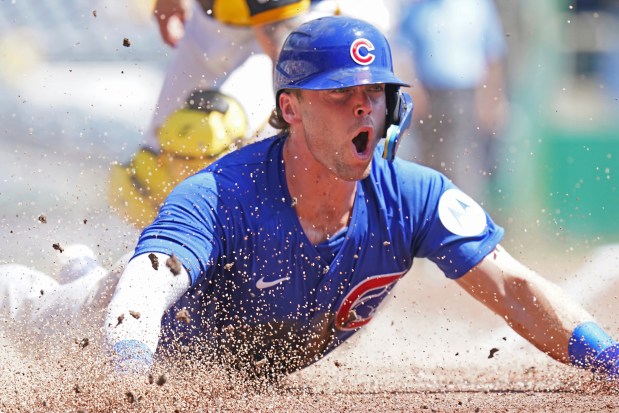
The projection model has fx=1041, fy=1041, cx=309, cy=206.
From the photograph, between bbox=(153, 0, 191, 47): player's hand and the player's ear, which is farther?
bbox=(153, 0, 191, 47): player's hand

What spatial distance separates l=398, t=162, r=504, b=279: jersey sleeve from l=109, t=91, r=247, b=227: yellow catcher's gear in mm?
2253

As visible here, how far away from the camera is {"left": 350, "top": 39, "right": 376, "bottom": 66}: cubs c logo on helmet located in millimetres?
4211

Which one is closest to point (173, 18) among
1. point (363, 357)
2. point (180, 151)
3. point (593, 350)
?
point (180, 151)

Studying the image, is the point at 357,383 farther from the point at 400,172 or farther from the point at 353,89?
the point at 353,89

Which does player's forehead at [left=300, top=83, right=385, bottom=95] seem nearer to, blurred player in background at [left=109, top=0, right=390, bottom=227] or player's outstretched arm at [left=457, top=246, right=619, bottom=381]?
player's outstretched arm at [left=457, top=246, right=619, bottom=381]

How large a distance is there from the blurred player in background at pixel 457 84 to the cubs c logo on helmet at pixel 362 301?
4117 mm

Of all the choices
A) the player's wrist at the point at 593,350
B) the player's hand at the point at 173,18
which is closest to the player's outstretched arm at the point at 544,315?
the player's wrist at the point at 593,350

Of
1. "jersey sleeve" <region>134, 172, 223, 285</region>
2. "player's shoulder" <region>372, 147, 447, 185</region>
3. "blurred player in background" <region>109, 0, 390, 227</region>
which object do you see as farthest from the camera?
"blurred player in background" <region>109, 0, 390, 227</region>

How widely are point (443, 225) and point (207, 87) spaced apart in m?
3.16

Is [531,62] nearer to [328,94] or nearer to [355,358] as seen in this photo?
[355,358]

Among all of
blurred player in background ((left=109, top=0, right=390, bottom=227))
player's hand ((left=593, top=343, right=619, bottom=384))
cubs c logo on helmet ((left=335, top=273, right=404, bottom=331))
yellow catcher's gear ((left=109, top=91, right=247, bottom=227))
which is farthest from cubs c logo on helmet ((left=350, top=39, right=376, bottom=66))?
yellow catcher's gear ((left=109, top=91, right=247, bottom=227))

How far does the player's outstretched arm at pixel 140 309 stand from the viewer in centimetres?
356

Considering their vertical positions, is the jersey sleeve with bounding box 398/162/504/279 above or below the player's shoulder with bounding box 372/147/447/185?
below

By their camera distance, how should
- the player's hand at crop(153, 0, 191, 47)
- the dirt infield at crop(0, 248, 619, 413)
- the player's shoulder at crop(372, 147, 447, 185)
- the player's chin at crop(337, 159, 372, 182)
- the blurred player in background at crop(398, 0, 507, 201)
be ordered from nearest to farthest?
1. the dirt infield at crop(0, 248, 619, 413)
2. the player's chin at crop(337, 159, 372, 182)
3. the player's shoulder at crop(372, 147, 447, 185)
4. the player's hand at crop(153, 0, 191, 47)
5. the blurred player in background at crop(398, 0, 507, 201)
